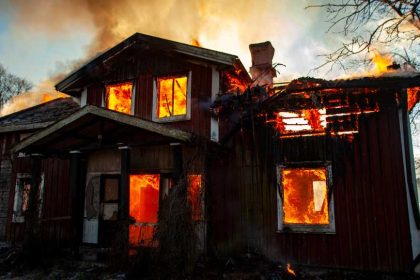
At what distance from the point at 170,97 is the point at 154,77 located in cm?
89

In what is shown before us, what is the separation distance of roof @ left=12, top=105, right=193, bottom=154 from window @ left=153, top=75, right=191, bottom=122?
0.85 m

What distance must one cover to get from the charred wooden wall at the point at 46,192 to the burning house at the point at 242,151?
492 mm

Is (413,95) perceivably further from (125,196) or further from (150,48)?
(125,196)

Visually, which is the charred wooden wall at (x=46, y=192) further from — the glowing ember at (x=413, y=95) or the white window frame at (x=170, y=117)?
the glowing ember at (x=413, y=95)

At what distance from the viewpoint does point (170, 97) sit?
11234 mm

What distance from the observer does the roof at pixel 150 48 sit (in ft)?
33.8

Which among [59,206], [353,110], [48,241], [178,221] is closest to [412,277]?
[353,110]

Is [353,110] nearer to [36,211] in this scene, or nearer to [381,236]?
[381,236]

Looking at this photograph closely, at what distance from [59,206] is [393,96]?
11.4m

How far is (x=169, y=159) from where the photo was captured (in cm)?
1046

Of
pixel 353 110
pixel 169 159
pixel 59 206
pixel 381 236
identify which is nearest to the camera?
pixel 381 236

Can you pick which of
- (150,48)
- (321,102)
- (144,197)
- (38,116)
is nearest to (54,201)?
(144,197)

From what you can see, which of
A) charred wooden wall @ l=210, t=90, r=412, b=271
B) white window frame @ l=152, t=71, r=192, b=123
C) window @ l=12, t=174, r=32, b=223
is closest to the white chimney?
white window frame @ l=152, t=71, r=192, b=123

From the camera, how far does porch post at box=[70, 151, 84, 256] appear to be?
33.2 feet
